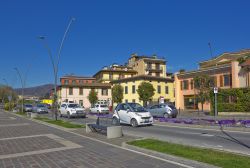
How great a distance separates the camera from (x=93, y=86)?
3211 inches

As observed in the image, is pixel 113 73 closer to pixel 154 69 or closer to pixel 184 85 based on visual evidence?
pixel 154 69

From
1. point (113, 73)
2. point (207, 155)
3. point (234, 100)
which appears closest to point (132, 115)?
point (207, 155)

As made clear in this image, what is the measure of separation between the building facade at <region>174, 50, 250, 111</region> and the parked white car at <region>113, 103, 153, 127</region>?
21.7 metres

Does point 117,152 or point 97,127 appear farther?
point 97,127

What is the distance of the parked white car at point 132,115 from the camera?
20297 mm

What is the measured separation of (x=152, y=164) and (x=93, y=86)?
74494mm

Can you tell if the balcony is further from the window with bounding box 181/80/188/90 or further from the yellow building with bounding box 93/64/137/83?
the window with bounding box 181/80/188/90

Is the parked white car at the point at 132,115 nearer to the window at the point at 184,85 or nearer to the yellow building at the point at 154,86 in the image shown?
the window at the point at 184,85

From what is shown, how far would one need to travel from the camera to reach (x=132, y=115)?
20.5 m

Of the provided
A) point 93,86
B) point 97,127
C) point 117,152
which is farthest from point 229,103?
point 93,86

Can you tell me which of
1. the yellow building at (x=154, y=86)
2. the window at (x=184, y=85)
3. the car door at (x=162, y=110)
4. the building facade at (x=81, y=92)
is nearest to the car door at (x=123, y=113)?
the car door at (x=162, y=110)

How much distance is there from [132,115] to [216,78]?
98.9 feet

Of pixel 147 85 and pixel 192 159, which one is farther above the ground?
pixel 147 85

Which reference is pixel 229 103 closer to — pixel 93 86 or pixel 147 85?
pixel 147 85
